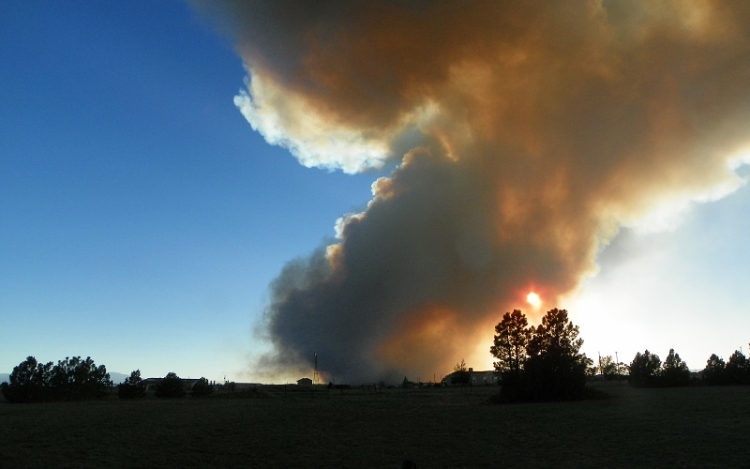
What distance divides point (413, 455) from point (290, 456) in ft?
25.2

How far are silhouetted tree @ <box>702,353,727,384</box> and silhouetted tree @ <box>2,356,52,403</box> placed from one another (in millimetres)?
150557

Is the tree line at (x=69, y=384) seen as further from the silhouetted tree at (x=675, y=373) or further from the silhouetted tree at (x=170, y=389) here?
the silhouetted tree at (x=675, y=373)

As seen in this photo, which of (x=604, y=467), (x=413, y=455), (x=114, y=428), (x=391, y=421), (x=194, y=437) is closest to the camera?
(x=604, y=467)

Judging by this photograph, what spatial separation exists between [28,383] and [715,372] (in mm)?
156280

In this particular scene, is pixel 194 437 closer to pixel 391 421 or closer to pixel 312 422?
pixel 312 422

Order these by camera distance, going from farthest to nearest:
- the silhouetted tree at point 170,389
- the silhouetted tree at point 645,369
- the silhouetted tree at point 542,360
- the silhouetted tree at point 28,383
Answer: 1. the silhouetted tree at point 645,369
2. the silhouetted tree at point 170,389
3. the silhouetted tree at point 28,383
4. the silhouetted tree at point 542,360

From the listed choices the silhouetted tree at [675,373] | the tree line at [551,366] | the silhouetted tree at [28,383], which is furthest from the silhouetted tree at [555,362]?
the silhouetted tree at [28,383]

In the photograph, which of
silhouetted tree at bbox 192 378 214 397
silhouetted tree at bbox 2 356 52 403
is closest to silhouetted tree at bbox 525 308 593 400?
silhouetted tree at bbox 192 378 214 397

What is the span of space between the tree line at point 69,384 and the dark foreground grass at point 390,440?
62.5 m

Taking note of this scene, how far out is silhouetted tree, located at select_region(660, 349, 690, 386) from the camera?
127125mm

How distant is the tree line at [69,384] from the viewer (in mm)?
108562

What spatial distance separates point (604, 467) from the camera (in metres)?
27.7

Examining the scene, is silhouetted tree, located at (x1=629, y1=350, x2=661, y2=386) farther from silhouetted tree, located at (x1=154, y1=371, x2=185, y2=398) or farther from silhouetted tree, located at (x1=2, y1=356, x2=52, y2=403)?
silhouetted tree, located at (x1=2, y1=356, x2=52, y2=403)

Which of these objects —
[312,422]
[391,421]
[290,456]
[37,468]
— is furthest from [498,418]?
[37,468]
